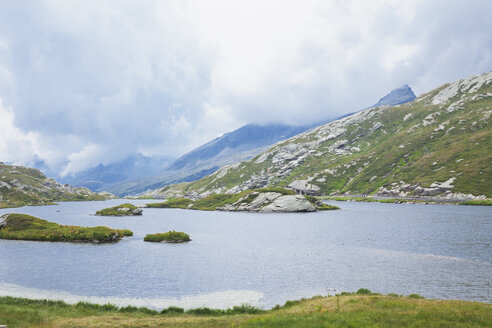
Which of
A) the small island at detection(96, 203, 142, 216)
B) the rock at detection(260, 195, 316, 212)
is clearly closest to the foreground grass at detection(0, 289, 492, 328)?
the rock at detection(260, 195, 316, 212)

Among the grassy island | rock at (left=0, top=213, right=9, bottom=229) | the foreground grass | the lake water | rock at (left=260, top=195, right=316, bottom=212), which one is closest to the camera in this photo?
the foreground grass

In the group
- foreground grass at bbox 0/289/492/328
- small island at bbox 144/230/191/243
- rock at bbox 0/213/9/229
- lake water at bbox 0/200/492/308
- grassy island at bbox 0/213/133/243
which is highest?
rock at bbox 0/213/9/229

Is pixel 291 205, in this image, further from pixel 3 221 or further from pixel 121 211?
pixel 3 221

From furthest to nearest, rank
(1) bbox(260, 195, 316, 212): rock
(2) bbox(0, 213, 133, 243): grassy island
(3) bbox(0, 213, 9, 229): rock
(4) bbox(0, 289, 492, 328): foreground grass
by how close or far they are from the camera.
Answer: (1) bbox(260, 195, 316, 212): rock → (3) bbox(0, 213, 9, 229): rock → (2) bbox(0, 213, 133, 243): grassy island → (4) bbox(0, 289, 492, 328): foreground grass

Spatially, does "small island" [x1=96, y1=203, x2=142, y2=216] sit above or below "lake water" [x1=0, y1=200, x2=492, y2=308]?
above

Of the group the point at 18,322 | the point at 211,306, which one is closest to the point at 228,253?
the point at 211,306

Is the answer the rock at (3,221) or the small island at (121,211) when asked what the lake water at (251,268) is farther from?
the small island at (121,211)

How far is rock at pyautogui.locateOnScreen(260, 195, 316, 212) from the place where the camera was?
19050 cm

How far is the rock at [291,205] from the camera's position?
190 meters

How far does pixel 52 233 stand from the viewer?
91312mm

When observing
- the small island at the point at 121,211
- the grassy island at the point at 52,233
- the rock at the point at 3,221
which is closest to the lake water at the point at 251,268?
the grassy island at the point at 52,233

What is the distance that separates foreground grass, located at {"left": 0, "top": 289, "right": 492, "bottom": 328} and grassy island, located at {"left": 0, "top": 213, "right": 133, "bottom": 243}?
54.6 metres

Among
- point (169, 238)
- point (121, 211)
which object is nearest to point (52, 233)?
point (169, 238)

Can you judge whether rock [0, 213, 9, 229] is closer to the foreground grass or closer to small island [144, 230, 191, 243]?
small island [144, 230, 191, 243]
